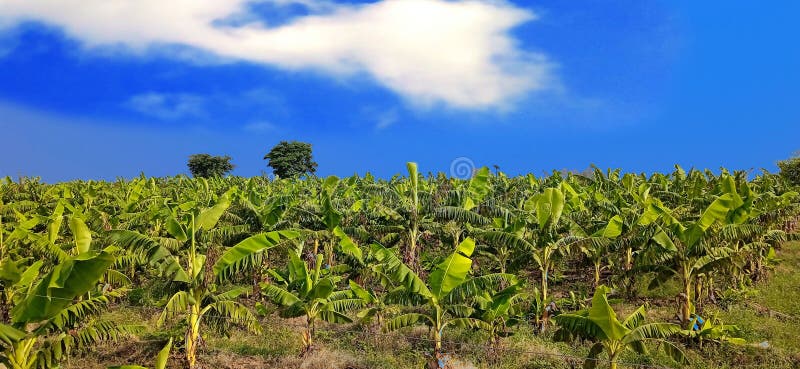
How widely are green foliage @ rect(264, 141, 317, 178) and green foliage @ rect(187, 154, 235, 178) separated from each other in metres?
6.38

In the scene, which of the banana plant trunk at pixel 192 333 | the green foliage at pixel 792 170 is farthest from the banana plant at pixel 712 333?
the green foliage at pixel 792 170

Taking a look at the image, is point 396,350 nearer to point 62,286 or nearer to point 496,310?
point 496,310

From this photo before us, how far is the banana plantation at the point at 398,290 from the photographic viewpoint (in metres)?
8.68

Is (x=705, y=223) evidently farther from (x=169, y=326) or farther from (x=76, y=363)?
(x=76, y=363)

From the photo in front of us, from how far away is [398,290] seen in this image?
1103 cm

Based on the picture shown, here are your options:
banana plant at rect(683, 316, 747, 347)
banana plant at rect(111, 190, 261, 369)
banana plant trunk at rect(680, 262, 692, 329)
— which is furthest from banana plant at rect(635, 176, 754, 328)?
banana plant at rect(111, 190, 261, 369)

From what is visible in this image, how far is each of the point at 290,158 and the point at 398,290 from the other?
6587 centimetres

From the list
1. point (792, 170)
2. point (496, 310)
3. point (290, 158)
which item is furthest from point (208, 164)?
point (496, 310)

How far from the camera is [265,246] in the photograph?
379 inches

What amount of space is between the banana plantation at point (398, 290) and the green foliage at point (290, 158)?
54.4m

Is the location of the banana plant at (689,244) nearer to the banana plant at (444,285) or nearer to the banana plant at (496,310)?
the banana plant at (496,310)

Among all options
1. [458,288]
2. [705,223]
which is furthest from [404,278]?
[705,223]

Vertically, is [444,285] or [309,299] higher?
[444,285]

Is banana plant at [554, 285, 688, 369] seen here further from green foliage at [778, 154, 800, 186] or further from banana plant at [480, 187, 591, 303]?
green foliage at [778, 154, 800, 186]
